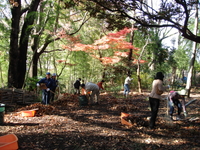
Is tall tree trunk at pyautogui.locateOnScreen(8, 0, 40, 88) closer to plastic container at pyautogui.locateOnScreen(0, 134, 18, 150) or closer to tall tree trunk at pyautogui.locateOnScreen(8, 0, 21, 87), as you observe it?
tall tree trunk at pyautogui.locateOnScreen(8, 0, 21, 87)

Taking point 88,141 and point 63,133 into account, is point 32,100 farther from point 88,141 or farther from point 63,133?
point 88,141

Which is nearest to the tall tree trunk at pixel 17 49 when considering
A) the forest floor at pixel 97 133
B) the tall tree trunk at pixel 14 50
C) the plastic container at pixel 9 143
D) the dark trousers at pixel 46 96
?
the tall tree trunk at pixel 14 50

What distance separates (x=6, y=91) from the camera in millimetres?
7367

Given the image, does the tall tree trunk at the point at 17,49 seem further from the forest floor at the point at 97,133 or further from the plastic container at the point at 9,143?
the plastic container at the point at 9,143

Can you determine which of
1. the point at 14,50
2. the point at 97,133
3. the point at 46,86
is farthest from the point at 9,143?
the point at 14,50

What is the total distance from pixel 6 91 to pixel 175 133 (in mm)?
6615

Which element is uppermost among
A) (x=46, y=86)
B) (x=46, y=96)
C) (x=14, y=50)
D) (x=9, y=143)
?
(x=14, y=50)

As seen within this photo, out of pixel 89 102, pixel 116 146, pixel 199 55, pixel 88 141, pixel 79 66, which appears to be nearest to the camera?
pixel 116 146

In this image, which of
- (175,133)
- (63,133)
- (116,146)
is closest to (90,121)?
(63,133)

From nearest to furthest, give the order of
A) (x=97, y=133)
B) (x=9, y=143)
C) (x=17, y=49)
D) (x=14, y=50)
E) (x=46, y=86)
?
(x=9, y=143)
(x=97, y=133)
(x=46, y=86)
(x=14, y=50)
(x=17, y=49)

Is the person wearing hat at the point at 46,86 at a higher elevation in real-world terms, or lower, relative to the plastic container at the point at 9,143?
higher

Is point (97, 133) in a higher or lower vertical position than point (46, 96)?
lower

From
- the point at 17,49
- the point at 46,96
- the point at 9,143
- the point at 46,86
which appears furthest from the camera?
the point at 17,49

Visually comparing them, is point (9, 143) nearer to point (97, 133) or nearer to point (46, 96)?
point (97, 133)
